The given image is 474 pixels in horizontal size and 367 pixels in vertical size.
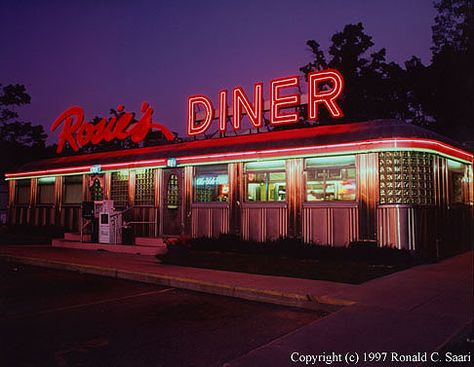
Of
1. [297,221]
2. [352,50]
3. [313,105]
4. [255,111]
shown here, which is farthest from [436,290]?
[352,50]

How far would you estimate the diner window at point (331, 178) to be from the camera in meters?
13.1

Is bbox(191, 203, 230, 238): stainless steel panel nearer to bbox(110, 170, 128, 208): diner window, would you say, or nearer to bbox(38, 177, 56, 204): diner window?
bbox(110, 170, 128, 208): diner window

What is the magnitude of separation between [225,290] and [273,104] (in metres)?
9.13

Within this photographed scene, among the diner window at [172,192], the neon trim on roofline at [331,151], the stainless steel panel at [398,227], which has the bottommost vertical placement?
the stainless steel panel at [398,227]

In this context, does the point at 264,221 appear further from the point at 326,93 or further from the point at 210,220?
the point at 326,93

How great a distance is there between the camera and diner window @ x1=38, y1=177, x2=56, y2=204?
22781 millimetres

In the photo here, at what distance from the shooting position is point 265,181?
15016 millimetres

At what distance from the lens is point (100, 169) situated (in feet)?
64.5

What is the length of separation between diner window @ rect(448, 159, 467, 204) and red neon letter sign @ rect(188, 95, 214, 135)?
30.0 ft

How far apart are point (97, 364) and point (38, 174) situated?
65.6ft

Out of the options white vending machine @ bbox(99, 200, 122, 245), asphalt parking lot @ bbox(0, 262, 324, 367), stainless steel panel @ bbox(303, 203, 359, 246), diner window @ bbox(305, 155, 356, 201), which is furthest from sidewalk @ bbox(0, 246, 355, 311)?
diner window @ bbox(305, 155, 356, 201)

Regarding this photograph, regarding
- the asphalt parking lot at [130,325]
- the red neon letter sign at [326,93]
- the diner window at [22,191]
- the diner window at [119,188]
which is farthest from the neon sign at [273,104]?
the diner window at [22,191]

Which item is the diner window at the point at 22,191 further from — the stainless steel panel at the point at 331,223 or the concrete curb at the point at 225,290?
the stainless steel panel at the point at 331,223

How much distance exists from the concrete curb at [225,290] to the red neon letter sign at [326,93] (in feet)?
25.9
